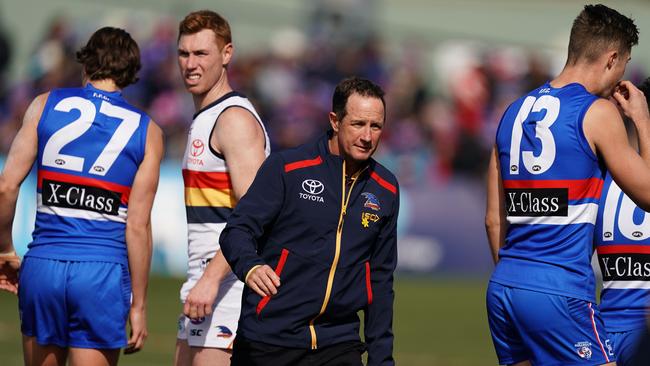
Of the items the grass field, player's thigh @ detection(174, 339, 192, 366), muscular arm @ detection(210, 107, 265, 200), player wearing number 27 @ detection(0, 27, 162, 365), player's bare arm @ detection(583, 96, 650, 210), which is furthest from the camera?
the grass field

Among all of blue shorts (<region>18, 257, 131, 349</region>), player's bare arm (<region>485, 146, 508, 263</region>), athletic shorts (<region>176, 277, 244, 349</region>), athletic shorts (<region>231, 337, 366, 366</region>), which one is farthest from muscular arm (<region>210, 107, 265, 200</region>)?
player's bare arm (<region>485, 146, 508, 263</region>)

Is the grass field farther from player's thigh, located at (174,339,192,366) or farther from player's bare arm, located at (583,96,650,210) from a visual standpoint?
player's bare arm, located at (583,96,650,210)

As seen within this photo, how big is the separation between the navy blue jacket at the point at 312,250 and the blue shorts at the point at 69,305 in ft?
3.38

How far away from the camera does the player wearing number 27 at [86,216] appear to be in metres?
7.06

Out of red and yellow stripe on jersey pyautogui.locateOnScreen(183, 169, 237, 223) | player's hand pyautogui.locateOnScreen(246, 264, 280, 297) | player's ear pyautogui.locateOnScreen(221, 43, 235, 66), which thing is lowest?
player's hand pyautogui.locateOnScreen(246, 264, 280, 297)

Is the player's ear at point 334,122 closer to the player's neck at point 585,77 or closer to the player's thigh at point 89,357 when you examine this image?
the player's neck at point 585,77

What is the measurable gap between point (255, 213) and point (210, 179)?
105 cm

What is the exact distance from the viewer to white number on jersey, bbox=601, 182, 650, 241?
7059 mm

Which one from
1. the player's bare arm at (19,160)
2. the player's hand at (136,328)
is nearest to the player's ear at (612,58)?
the player's hand at (136,328)

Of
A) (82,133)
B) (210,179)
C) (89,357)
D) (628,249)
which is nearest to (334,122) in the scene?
(210,179)

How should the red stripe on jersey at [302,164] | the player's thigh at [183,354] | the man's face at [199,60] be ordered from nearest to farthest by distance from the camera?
the red stripe on jersey at [302,164]
the player's thigh at [183,354]
the man's face at [199,60]

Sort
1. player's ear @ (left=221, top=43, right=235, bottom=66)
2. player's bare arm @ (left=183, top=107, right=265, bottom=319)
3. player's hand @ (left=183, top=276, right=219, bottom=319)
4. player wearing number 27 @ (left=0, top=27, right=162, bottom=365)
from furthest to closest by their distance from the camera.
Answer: player's ear @ (left=221, top=43, right=235, bottom=66), player wearing number 27 @ (left=0, top=27, right=162, bottom=365), player's bare arm @ (left=183, top=107, right=265, bottom=319), player's hand @ (left=183, top=276, right=219, bottom=319)

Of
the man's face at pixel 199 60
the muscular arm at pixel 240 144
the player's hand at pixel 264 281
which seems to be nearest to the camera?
the player's hand at pixel 264 281

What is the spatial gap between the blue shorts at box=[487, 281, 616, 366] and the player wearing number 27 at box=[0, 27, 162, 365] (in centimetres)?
230
